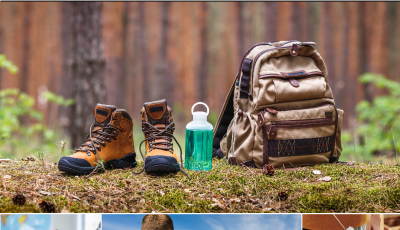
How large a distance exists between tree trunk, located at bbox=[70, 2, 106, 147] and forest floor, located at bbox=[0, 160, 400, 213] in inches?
52.3

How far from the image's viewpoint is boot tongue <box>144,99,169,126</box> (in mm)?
1890

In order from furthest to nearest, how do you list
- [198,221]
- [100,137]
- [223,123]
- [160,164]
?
[223,123] → [100,137] → [160,164] → [198,221]

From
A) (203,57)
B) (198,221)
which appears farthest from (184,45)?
(198,221)

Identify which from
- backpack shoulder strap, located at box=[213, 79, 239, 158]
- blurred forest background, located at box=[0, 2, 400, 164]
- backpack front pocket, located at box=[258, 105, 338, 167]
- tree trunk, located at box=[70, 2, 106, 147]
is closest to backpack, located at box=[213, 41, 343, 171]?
backpack front pocket, located at box=[258, 105, 338, 167]

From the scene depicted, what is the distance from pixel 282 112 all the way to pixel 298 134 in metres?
0.17

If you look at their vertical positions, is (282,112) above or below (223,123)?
above

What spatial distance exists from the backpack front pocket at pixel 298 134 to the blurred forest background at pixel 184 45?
3.39 m

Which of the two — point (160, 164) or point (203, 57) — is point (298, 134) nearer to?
point (160, 164)

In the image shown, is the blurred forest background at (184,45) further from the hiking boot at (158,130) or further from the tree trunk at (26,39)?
the hiking boot at (158,130)

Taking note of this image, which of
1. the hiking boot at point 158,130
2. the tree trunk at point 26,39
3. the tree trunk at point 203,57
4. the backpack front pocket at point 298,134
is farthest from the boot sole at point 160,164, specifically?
the tree trunk at point 26,39

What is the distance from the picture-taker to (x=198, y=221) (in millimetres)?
1306

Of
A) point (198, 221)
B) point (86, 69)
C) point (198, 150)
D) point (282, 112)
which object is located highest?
point (86, 69)

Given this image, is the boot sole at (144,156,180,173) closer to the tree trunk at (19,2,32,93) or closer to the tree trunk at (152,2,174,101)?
the tree trunk at (152,2,174,101)

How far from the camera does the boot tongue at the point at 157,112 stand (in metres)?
1.89
